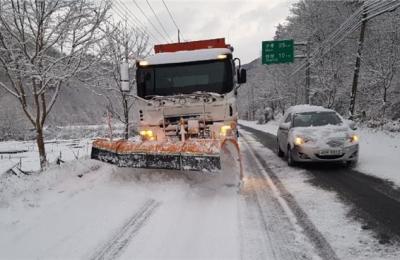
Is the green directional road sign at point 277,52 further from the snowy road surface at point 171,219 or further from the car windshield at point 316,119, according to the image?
the snowy road surface at point 171,219

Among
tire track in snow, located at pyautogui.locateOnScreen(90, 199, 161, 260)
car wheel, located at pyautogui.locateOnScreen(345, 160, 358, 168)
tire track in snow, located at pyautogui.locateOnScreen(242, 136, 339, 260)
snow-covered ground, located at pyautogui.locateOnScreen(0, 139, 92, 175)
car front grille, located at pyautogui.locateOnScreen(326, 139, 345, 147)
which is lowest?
snow-covered ground, located at pyautogui.locateOnScreen(0, 139, 92, 175)

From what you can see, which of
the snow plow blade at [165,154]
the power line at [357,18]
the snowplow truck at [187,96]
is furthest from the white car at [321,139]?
the power line at [357,18]

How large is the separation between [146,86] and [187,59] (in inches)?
52.4

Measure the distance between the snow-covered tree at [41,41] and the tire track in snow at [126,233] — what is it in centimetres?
498

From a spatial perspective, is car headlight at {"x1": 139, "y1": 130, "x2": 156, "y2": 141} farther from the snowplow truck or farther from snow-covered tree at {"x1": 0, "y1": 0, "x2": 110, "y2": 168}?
snow-covered tree at {"x1": 0, "y1": 0, "x2": 110, "y2": 168}

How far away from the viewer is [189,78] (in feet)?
34.2

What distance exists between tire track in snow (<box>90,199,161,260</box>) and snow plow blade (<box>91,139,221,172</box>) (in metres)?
1.08

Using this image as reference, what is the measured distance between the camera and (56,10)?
9.95m

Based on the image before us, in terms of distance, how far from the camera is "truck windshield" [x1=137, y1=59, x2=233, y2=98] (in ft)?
34.0

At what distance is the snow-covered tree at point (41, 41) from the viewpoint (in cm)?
958

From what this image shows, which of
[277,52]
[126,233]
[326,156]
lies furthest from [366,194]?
[277,52]

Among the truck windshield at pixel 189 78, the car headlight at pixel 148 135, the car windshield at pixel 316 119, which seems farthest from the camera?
→ the car windshield at pixel 316 119

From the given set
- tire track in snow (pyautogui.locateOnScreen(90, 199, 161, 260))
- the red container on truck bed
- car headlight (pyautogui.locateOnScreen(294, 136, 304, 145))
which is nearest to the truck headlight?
car headlight (pyautogui.locateOnScreen(294, 136, 304, 145))

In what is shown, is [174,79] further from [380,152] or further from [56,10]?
[380,152]
